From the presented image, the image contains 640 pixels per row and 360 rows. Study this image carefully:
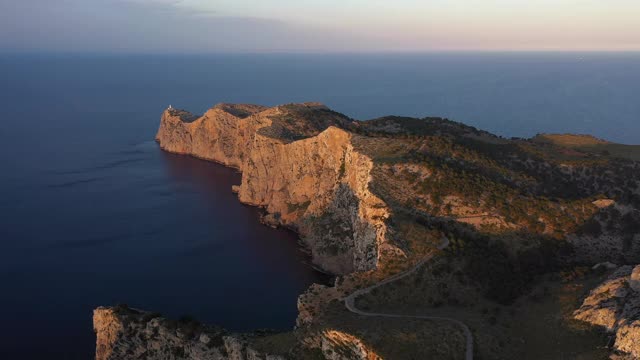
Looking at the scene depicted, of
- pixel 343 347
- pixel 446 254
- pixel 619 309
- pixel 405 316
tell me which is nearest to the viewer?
pixel 619 309

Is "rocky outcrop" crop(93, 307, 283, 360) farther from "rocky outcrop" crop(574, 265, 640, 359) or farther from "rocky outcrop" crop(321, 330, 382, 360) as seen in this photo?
"rocky outcrop" crop(574, 265, 640, 359)

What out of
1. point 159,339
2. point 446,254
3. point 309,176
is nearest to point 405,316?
point 446,254

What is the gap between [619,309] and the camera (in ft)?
136

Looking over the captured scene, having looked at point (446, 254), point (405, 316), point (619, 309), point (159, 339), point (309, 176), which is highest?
point (619, 309)

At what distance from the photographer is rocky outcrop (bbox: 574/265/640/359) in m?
37.0

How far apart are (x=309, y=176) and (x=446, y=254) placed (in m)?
48.3

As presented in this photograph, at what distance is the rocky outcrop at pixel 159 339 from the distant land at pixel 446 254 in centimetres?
13

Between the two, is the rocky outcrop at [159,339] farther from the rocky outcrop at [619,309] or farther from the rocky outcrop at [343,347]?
the rocky outcrop at [619,309]

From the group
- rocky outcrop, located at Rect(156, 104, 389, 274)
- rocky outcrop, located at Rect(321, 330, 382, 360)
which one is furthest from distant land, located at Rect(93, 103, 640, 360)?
rocky outcrop, located at Rect(156, 104, 389, 274)

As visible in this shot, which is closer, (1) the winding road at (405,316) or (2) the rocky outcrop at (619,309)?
(2) the rocky outcrop at (619,309)

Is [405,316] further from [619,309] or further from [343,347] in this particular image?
[619,309]

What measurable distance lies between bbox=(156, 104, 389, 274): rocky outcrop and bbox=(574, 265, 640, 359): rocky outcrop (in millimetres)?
23112

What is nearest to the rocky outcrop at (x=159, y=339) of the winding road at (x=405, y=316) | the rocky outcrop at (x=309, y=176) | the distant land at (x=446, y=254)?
the distant land at (x=446, y=254)

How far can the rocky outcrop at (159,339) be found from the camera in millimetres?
46188
